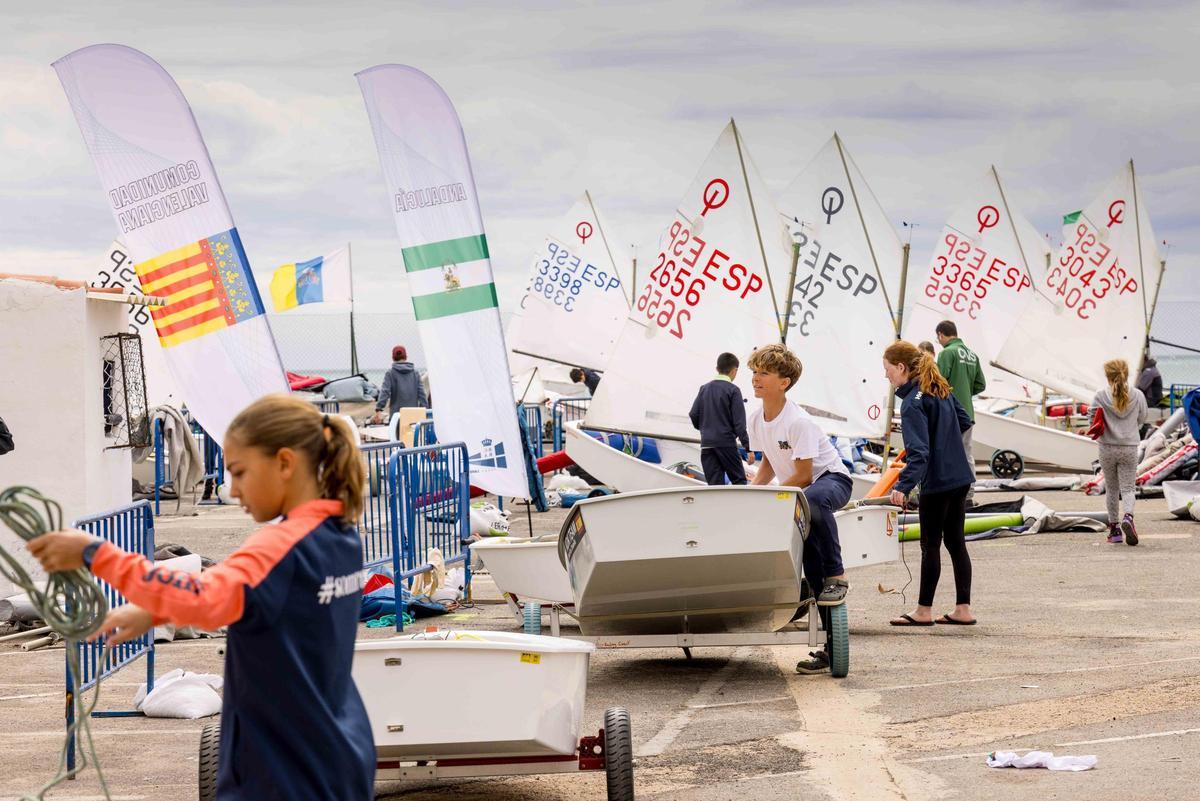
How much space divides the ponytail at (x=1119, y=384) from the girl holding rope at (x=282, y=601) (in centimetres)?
1113

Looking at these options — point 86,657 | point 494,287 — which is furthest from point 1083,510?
point 86,657

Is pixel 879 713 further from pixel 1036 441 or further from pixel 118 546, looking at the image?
pixel 1036 441

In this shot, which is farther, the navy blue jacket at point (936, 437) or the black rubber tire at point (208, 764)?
the navy blue jacket at point (936, 437)

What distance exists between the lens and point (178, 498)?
18.0 m

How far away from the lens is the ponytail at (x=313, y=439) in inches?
118

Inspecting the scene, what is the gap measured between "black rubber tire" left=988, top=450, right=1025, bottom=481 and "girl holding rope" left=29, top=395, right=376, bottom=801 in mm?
19232

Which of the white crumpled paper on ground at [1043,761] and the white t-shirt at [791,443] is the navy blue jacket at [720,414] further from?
the white crumpled paper on ground at [1043,761]

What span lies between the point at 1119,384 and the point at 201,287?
740cm

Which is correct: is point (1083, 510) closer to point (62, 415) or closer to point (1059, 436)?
point (1059, 436)

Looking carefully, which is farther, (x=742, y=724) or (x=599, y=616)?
(x=599, y=616)

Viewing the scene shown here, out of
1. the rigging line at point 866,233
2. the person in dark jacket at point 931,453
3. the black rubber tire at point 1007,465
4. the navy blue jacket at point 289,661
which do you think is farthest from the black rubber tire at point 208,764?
the black rubber tire at point 1007,465

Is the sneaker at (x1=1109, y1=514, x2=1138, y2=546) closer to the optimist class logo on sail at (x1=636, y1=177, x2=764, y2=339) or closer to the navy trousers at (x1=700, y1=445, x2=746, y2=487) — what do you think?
the navy trousers at (x1=700, y1=445, x2=746, y2=487)

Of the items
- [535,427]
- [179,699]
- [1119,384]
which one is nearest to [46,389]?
[179,699]

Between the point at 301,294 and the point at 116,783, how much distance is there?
24635 mm
